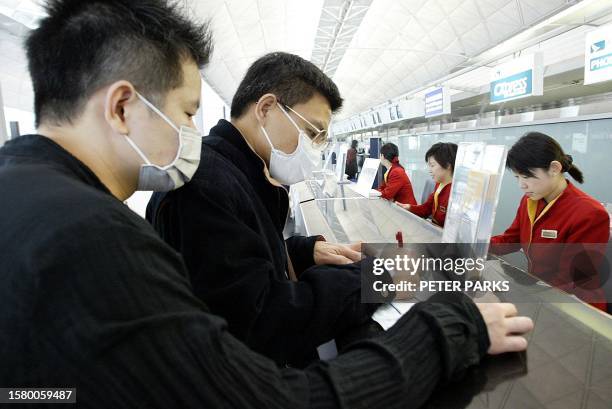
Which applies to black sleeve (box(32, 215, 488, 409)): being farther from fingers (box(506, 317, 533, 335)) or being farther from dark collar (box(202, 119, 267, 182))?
dark collar (box(202, 119, 267, 182))

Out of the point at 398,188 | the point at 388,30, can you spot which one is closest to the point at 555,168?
the point at 398,188

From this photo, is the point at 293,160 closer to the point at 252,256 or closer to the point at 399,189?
the point at 252,256

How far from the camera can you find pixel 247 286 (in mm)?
880

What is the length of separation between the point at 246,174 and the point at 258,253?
398mm

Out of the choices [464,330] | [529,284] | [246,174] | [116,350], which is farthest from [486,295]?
[116,350]

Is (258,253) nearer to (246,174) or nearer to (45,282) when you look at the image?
(246,174)

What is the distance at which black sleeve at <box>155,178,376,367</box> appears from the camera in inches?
34.6

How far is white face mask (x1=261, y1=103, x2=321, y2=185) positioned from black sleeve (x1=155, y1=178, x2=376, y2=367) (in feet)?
1.63

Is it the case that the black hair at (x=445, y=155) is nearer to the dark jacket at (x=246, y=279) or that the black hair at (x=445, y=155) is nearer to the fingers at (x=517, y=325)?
the dark jacket at (x=246, y=279)

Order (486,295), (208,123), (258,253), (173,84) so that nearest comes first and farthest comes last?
1. (173,84)
2. (258,253)
3. (486,295)
4. (208,123)

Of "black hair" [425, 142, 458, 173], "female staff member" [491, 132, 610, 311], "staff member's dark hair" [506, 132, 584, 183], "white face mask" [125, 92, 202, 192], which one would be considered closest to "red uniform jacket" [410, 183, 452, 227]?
"black hair" [425, 142, 458, 173]

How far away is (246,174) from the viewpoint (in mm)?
1258

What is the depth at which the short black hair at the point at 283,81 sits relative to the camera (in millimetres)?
1392
